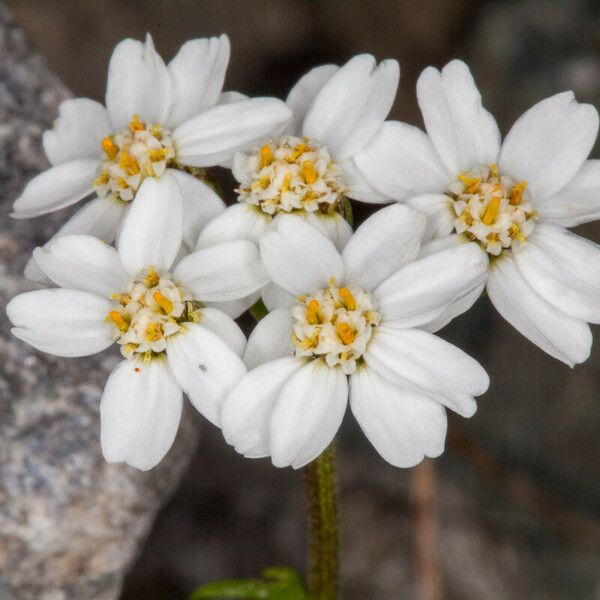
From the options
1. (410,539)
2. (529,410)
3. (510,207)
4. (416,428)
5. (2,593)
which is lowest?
(410,539)

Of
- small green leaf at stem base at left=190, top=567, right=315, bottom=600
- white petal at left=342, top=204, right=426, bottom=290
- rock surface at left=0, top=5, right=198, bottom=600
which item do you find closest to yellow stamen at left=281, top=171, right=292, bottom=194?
white petal at left=342, top=204, right=426, bottom=290

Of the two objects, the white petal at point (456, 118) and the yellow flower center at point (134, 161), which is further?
the yellow flower center at point (134, 161)

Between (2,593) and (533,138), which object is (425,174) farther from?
(2,593)

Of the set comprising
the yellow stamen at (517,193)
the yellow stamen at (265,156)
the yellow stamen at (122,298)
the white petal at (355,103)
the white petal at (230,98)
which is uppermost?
A: the white petal at (355,103)

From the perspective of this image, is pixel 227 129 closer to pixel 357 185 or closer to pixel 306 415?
pixel 357 185

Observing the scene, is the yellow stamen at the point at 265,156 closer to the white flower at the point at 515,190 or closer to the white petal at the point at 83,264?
the white flower at the point at 515,190

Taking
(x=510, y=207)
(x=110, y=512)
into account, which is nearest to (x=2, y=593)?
(x=110, y=512)

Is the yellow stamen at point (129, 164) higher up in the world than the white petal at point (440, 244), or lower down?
higher up

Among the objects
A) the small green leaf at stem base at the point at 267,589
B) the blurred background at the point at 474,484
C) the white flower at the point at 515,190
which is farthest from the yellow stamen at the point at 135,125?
the blurred background at the point at 474,484
